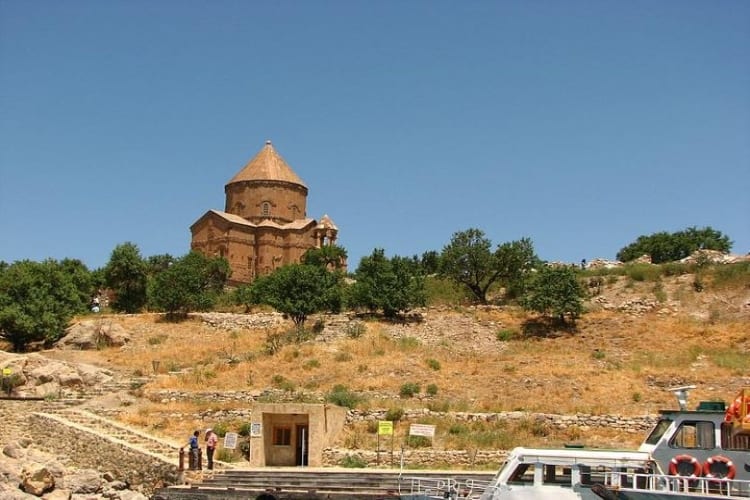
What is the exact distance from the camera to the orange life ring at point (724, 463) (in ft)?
46.1

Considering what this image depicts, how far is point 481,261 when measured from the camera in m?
48.1

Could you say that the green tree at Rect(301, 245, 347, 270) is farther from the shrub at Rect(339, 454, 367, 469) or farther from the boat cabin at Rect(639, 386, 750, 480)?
the boat cabin at Rect(639, 386, 750, 480)

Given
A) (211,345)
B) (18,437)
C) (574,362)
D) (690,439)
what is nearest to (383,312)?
(211,345)

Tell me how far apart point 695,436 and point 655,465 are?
0.92m

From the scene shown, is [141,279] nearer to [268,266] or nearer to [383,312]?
[268,266]

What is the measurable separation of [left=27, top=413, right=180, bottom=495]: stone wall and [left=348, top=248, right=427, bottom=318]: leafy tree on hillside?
1920 centimetres

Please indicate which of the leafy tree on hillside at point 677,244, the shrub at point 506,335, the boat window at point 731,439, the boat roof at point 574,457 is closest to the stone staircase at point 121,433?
the boat roof at point 574,457

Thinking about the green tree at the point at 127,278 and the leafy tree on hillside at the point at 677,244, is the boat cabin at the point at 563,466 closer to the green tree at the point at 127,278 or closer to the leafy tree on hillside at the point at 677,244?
the green tree at the point at 127,278

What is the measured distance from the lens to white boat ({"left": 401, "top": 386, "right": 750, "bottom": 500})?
14.0m

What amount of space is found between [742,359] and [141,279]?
34.3m

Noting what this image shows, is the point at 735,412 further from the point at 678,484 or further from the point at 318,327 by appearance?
the point at 318,327

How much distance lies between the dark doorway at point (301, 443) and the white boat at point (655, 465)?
12255 millimetres

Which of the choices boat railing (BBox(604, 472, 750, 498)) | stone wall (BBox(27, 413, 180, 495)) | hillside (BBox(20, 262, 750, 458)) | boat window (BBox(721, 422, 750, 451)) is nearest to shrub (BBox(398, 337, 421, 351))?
hillside (BBox(20, 262, 750, 458))

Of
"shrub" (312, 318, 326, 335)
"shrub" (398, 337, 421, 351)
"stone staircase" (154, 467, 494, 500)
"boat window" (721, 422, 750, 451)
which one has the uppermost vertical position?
"shrub" (312, 318, 326, 335)
